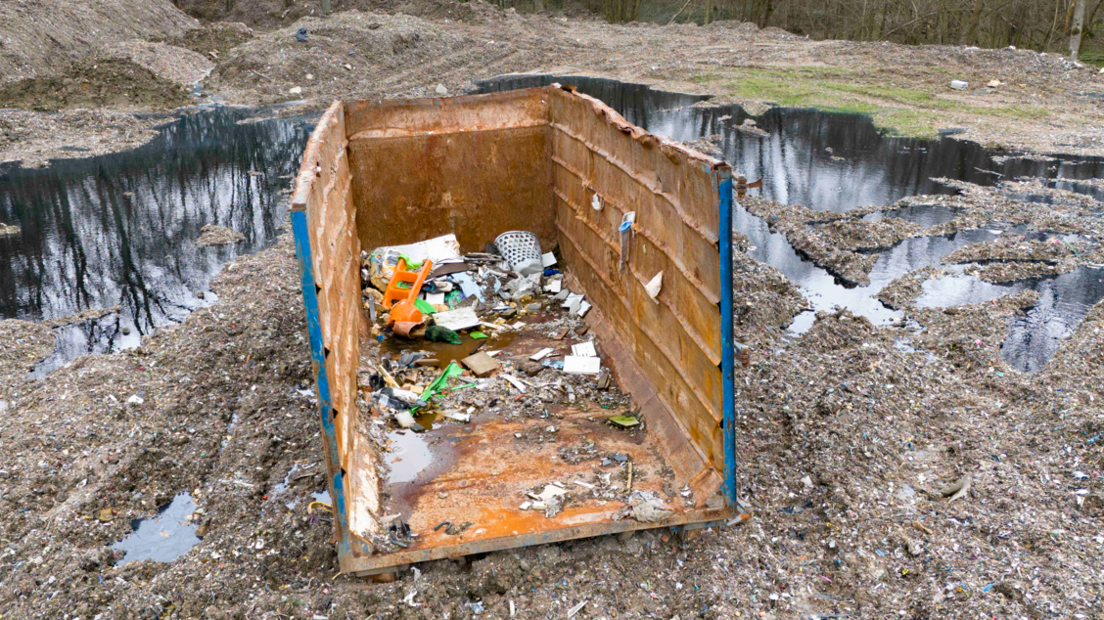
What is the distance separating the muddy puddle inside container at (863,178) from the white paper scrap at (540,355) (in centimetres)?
213

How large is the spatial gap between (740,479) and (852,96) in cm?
1459

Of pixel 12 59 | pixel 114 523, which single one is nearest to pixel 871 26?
pixel 12 59

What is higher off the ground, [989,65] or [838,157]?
[989,65]

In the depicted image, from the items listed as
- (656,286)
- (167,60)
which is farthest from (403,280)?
(167,60)

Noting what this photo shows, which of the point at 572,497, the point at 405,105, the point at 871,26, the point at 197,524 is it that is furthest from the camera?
the point at 871,26

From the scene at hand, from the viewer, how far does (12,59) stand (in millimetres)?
20000

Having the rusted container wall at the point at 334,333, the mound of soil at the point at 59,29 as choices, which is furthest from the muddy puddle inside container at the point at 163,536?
the mound of soil at the point at 59,29

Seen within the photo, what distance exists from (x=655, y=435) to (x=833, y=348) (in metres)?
2.16

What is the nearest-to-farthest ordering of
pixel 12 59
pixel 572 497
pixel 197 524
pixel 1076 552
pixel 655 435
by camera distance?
pixel 1076 552, pixel 572 497, pixel 197 524, pixel 655 435, pixel 12 59

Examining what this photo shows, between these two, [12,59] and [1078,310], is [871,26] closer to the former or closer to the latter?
[1078,310]

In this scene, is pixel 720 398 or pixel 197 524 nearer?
pixel 720 398

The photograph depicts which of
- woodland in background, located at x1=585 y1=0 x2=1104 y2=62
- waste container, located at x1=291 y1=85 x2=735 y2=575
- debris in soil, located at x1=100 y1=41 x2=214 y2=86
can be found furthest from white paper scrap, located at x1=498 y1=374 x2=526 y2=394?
debris in soil, located at x1=100 y1=41 x2=214 y2=86

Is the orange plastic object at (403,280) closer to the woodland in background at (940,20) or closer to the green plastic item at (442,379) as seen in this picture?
the green plastic item at (442,379)

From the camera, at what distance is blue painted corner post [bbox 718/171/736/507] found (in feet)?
12.0
